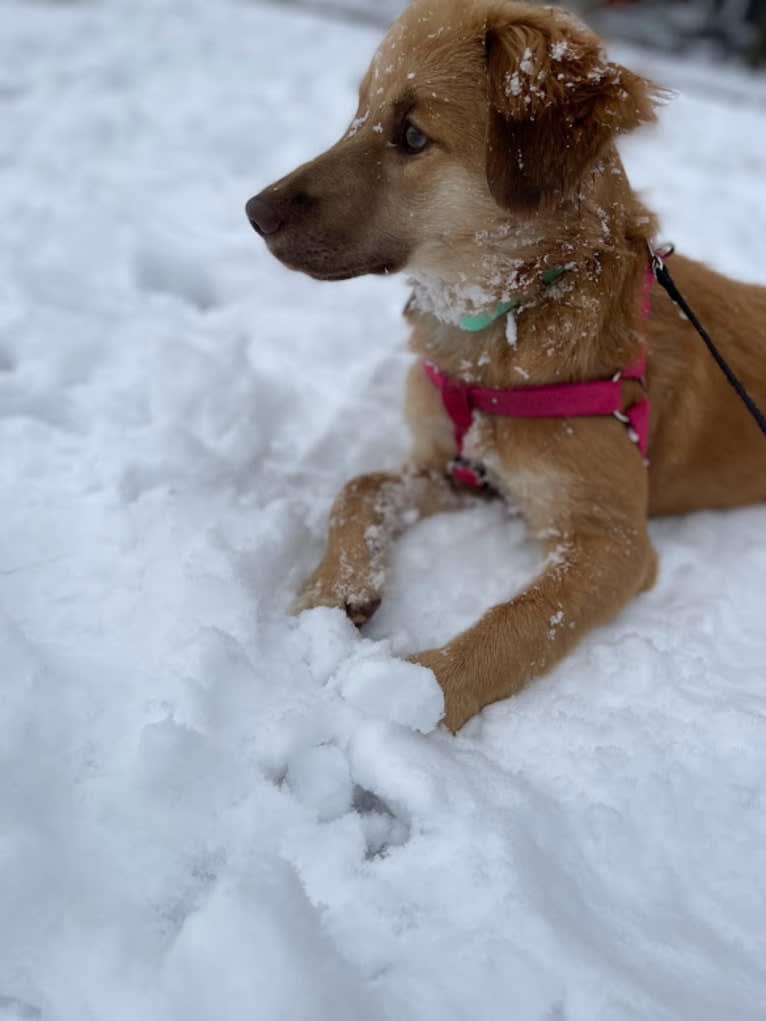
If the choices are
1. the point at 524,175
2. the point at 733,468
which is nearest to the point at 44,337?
the point at 524,175

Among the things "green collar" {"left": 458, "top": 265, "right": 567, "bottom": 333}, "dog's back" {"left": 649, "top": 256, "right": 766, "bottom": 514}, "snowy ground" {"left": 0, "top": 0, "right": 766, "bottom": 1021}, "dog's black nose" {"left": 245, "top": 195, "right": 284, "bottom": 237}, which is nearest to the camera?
"snowy ground" {"left": 0, "top": 0, "right": 766, "bottom": 1021}

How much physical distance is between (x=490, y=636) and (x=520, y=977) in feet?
2.77

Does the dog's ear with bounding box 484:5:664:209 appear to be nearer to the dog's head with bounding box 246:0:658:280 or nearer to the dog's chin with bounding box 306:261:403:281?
the dog's head with bounding box 246:0:658:280

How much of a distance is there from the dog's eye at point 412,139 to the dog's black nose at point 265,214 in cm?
42

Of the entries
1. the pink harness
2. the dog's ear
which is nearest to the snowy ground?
the pink harness

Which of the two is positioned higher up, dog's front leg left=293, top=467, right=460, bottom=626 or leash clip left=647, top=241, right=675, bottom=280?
leash clip left=647, top=241, right=675, bottom=280

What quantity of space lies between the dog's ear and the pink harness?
1.67 ft

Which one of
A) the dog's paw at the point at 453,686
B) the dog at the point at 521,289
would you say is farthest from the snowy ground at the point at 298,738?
the dog at the point at 521,289

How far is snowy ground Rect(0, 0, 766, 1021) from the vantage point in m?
1.52

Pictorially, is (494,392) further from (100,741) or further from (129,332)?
(129,332)

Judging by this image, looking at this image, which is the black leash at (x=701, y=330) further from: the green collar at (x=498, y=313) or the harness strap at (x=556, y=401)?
the green collar at (x=498, y=313)

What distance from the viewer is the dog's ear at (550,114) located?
2.06m

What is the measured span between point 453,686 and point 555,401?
909 millimetres

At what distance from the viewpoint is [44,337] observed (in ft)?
10.5
